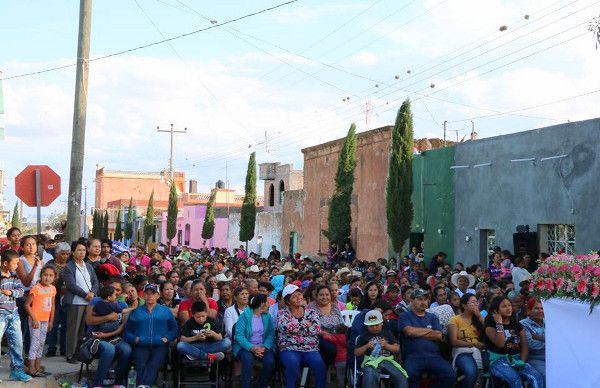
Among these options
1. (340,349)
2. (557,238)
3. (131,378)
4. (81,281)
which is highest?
(557,238)

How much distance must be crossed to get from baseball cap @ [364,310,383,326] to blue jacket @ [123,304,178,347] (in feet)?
8.55

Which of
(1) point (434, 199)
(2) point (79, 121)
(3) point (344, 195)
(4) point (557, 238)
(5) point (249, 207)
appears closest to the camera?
(2) point (79, 121)

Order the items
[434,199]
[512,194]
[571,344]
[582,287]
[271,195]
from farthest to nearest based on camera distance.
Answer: [271,195]
[434,199]
[512,194]
[571,344]
[582,287]

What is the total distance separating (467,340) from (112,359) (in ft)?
14.9

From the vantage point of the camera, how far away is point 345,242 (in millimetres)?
34938

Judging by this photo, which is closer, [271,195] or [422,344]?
[422,344]

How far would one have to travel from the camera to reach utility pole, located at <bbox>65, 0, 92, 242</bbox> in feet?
47.1

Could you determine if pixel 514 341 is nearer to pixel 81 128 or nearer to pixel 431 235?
pixel 81 128

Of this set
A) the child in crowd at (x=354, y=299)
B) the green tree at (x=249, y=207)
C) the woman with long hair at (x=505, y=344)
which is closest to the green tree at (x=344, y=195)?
the green tree at (x=249, y=207)

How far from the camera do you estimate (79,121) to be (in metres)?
14.6

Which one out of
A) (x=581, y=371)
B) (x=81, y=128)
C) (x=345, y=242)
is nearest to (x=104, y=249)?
(x=81, y=128)

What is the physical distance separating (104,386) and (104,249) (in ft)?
15.0

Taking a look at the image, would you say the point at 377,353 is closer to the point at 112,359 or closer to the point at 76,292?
the point at 112,359

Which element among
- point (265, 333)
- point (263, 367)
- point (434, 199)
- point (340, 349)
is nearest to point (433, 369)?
point (340, 349)
